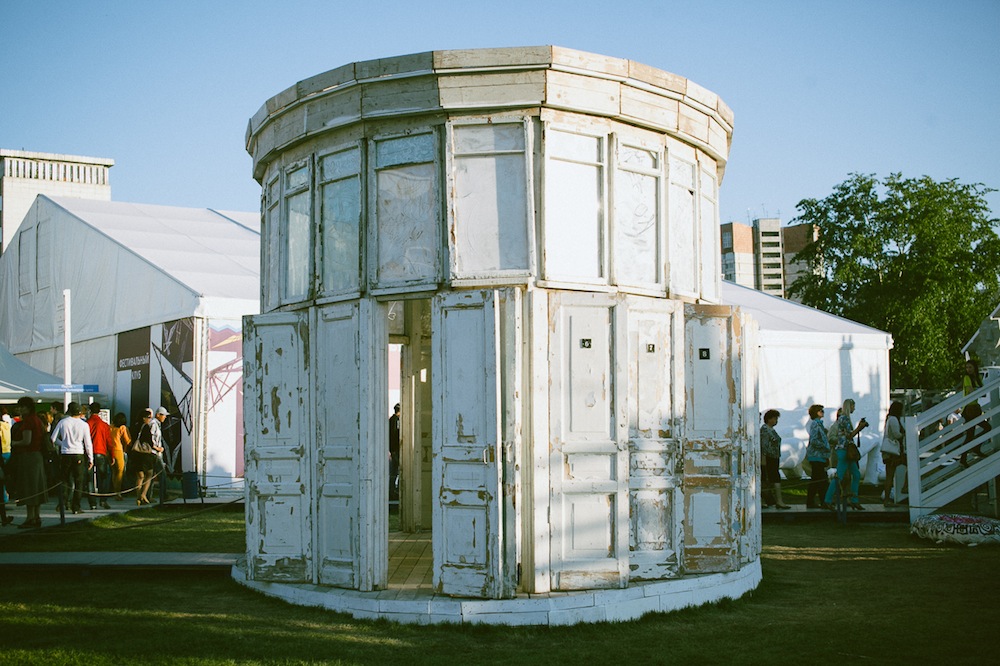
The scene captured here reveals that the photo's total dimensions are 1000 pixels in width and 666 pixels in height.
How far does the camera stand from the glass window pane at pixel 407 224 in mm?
8570

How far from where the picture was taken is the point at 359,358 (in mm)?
8688

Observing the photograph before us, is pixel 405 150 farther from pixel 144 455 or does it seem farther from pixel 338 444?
pixel 144 455

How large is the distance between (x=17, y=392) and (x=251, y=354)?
1471cm

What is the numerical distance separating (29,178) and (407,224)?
5289 cm

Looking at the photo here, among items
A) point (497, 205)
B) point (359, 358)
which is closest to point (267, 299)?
point (359, 358)

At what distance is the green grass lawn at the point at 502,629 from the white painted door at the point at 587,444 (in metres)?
0.61

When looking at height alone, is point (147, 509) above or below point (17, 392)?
below

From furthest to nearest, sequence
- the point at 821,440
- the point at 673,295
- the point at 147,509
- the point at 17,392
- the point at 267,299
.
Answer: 1. the point at 17,392
2. the point at 147,509
3. the point at 821,440
4. the point at 267,299
5. the point at 673,295

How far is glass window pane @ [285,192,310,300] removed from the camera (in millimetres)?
9484

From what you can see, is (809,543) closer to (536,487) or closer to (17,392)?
(536,487)

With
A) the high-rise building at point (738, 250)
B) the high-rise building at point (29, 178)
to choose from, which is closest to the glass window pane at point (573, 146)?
the high-rise building at point (29, 178)

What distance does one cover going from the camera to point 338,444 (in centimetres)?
888

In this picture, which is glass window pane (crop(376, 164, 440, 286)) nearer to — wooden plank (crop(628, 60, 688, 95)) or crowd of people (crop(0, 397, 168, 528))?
wooden plank (crop(628, 60, 688, 95))

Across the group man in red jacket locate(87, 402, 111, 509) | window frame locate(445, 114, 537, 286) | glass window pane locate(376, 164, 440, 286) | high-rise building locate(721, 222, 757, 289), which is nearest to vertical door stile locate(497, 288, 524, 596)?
window frame locate(445, 114, 537, 286)
